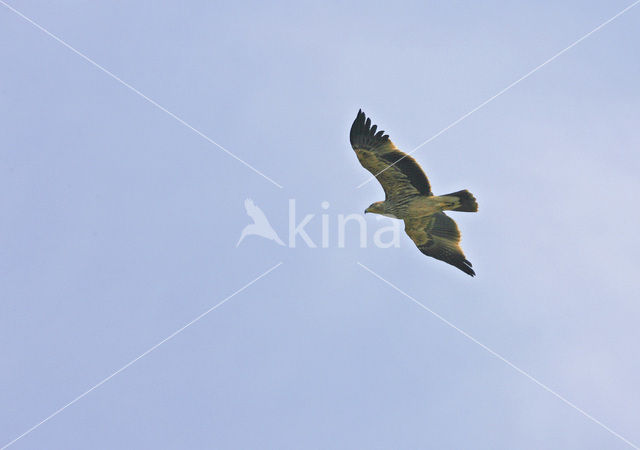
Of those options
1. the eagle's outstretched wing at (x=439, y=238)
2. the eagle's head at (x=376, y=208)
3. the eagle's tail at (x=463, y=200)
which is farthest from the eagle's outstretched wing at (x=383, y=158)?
the eagle's outstretched wing at (x=439, y=238)

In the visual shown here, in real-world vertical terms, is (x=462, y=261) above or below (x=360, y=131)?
below

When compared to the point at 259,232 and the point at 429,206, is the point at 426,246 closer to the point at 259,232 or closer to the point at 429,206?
the point at 429,206

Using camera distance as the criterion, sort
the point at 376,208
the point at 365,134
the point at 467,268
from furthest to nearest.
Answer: the point at 467,268
the point at 376,208
the point at 365,134

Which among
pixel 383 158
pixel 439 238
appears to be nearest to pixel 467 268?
pixel 439 238

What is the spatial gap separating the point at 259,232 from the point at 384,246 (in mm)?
2854

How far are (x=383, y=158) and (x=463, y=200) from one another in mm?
1665

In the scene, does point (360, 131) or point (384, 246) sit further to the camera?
point (384, 246)

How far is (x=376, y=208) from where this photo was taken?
652 inches

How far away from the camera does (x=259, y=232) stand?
59.5 ft

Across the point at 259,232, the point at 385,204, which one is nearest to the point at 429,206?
the point at 385,204

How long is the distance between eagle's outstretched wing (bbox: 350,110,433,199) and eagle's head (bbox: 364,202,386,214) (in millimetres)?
711

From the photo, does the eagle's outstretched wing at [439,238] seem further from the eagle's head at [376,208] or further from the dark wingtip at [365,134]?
the dark wingtip at [365,134]

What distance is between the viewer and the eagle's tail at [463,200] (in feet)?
51.5

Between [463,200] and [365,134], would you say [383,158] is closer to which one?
[365,134]
